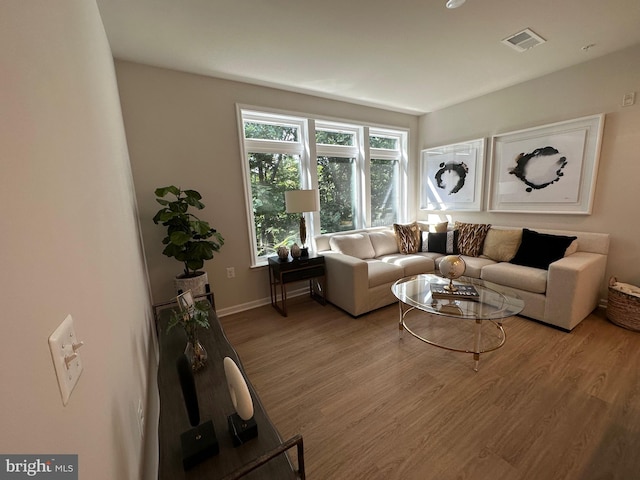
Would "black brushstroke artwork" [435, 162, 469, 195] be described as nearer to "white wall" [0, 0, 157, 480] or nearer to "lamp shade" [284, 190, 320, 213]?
"lamp shade" [284, 190, 320, 213]

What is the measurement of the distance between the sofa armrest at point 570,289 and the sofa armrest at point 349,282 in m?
1.70

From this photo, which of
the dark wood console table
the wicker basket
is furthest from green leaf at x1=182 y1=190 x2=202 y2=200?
the wicker basket

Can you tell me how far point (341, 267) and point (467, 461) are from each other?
1.84m

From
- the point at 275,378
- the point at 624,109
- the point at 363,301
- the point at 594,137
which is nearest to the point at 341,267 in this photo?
the point at 363,301

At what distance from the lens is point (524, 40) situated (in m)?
2.27

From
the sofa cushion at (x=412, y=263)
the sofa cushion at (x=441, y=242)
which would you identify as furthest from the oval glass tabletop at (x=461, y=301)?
the sofa cushion at (x=441, y=242)

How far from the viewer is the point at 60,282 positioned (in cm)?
53

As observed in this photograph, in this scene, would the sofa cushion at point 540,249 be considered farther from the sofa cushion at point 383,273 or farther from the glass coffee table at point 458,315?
the sofa cushion at point 383,273

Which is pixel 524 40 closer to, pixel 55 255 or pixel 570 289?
pixel 570 289

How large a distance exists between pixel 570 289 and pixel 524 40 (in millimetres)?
2217

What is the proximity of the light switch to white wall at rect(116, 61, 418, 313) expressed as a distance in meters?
2.38

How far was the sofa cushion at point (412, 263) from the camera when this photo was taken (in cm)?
322

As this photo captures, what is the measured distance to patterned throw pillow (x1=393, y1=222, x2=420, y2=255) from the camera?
12.3ft

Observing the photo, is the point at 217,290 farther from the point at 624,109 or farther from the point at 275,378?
the point at 624,109
